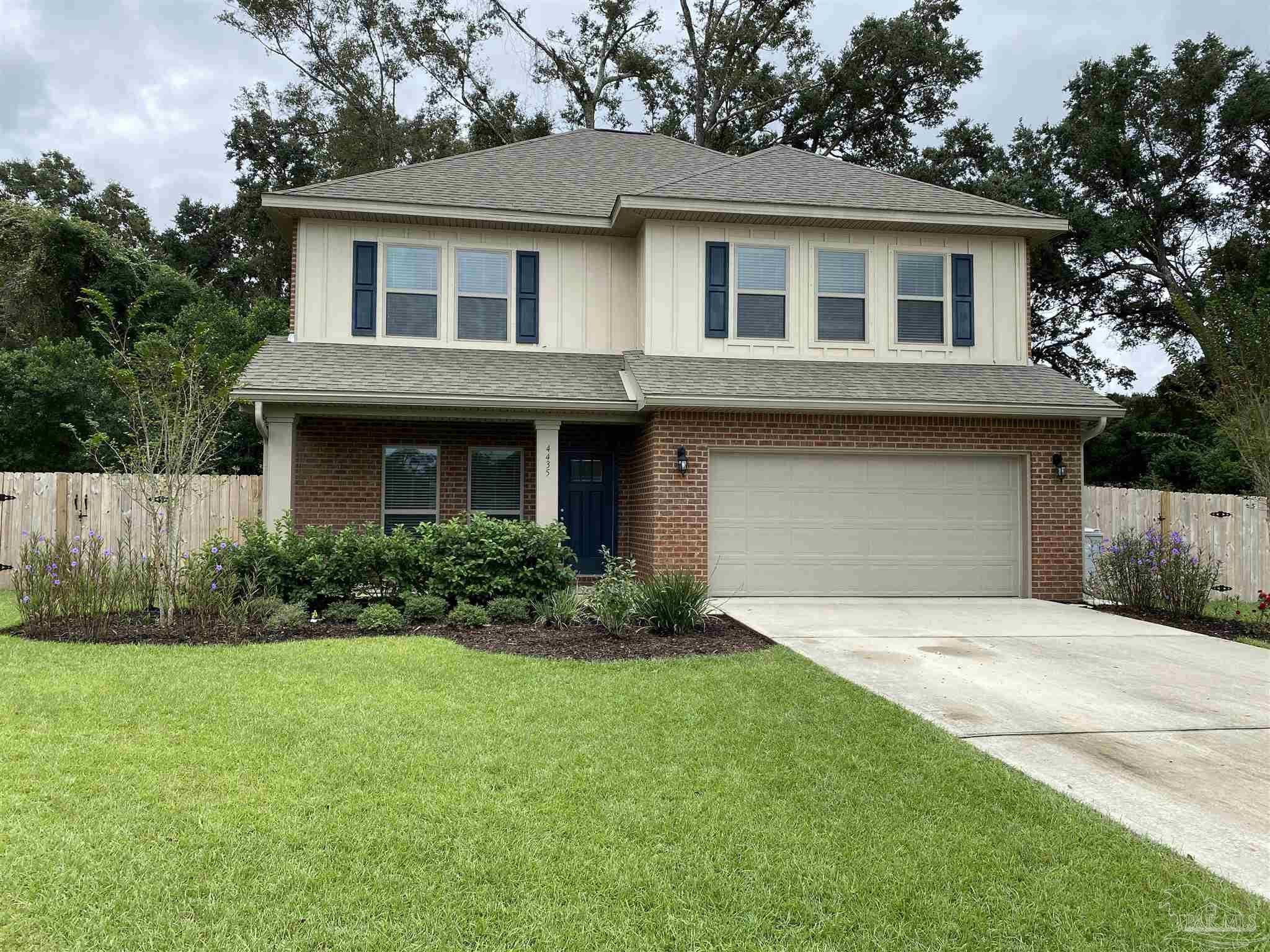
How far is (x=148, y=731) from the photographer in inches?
190

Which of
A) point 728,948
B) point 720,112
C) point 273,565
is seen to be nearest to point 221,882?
point 728,948

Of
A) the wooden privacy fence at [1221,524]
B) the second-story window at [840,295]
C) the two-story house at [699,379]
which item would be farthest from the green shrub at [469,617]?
the wooden privacy fence at [1221,524]

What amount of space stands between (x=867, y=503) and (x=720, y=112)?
17.1 m

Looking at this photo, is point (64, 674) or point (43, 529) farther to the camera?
point (43, 529)

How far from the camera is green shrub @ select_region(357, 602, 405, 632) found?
816cm

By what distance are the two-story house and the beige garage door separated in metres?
0.03

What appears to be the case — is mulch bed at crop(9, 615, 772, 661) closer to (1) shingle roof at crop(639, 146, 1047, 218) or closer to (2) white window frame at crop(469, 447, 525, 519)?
(2) white window frame at crop(469, 447, 525, 519)

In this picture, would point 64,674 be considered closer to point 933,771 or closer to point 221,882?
point 221,882

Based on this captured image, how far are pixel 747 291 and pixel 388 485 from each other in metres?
5.79

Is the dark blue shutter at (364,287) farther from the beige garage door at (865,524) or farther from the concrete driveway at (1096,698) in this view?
the concrete driveway at (1096,698)

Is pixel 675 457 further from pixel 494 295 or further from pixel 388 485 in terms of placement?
pixel 388 485

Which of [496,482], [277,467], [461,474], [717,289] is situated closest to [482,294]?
[461,474]

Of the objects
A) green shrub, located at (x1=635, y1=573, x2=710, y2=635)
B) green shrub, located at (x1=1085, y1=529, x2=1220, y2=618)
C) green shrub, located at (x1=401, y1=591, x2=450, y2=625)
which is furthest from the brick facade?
green shrub, located at (x1=401, y1=591, x2=450, y2=625)

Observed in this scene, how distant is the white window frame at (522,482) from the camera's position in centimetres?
1255
